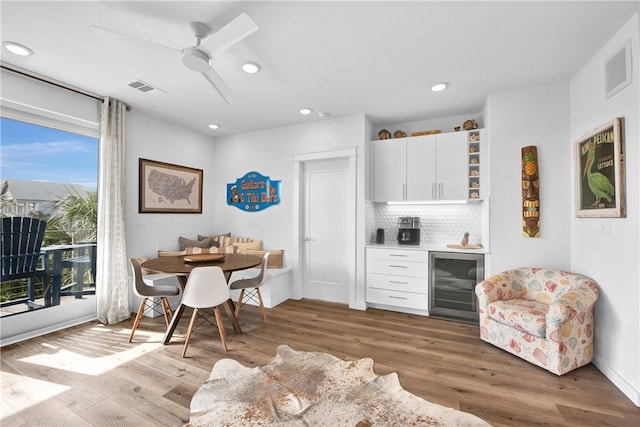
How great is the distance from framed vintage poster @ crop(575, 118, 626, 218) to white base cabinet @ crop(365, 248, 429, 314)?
1616 mm

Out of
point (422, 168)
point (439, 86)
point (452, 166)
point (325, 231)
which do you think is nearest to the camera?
point (439, 86)

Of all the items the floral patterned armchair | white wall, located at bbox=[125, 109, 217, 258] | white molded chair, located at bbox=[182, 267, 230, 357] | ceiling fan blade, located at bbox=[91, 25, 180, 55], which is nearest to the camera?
ceiling fan blade, located at bbox=[91, 25, 180, 55]

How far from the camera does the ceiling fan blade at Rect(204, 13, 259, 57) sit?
5.69ft

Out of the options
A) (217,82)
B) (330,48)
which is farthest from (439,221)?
(217,82)

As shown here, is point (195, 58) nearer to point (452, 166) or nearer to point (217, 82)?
point (217, 82)

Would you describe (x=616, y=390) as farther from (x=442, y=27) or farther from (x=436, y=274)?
(x=442, y=27)

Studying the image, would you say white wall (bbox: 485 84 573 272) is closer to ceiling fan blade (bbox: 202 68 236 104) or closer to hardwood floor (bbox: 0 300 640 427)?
hardwood floor (bbox: 0 300 640 427)

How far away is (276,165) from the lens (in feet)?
14.5

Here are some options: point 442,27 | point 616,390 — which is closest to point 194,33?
point 442,27

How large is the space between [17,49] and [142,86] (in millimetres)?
919

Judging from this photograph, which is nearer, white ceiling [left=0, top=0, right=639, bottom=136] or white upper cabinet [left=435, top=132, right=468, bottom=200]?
white ceiling [left=0, top=0, right=639, bottom=136]

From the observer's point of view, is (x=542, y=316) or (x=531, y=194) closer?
(x=542, y=316)

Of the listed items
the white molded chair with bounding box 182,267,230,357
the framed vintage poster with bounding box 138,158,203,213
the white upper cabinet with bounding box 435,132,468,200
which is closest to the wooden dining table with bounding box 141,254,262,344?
the white molded chair with bounding box 182,267,230,357

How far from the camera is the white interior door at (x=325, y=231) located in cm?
411
